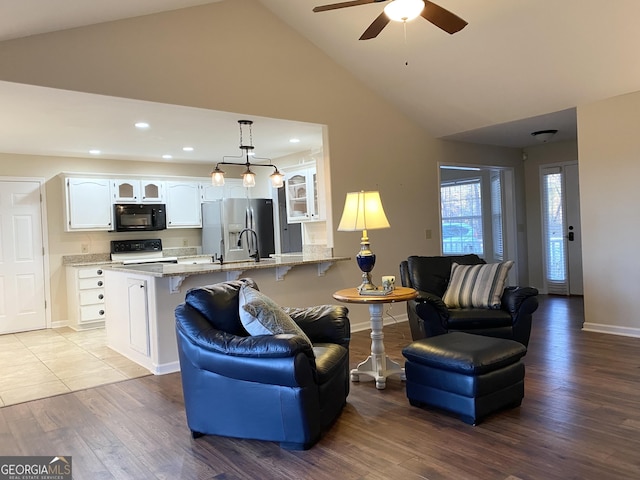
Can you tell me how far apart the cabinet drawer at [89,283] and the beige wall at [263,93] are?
579 mm

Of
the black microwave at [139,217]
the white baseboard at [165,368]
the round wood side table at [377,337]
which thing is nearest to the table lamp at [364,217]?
the round wood side table at [377,337]

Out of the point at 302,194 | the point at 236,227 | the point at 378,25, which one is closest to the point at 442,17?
the point at 378,25

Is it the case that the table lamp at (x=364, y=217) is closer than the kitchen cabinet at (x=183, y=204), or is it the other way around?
the table lamp at (x=364, y=217)

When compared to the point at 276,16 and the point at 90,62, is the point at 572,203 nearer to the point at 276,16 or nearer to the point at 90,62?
the point at 276,16

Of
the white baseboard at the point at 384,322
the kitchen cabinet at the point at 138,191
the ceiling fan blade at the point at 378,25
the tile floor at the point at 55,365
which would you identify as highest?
the ceiling fan blade at the point at 378,25

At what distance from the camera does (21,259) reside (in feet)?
20.6

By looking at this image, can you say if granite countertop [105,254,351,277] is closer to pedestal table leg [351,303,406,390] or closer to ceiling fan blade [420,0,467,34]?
pedestal table leg [351,303,406,390]

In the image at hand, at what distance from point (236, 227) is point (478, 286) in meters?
4.19

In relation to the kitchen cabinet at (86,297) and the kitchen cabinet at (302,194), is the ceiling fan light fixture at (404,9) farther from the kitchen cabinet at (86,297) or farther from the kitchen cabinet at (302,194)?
the kitchen cabinet at (86,297)

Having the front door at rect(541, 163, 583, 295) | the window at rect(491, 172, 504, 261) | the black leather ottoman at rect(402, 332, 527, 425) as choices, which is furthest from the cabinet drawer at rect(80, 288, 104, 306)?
the front door at rect(541, 163, 583, 295)

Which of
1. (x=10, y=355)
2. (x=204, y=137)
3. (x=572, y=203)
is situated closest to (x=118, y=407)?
(x=10, y=355)

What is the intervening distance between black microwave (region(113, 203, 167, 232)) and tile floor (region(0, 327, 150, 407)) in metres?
1.63

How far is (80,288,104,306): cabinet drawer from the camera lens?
620cm

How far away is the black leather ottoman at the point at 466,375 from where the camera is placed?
2.72 meters
